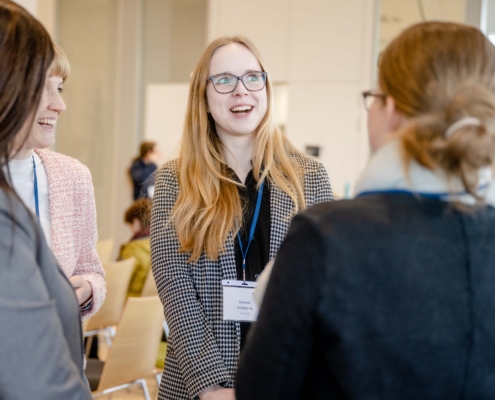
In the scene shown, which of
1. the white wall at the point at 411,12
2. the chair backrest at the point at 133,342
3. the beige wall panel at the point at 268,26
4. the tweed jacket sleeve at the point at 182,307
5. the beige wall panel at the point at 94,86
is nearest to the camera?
the tweed jacket sleeve at the point at 182,307

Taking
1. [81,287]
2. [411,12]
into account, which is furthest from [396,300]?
[411,12]

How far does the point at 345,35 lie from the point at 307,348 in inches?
267

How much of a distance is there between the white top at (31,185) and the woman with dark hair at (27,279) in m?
0.56

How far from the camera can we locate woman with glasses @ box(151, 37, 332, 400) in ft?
5.96

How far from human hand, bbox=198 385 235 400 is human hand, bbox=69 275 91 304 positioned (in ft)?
1.45

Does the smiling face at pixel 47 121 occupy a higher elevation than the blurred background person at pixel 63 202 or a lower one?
higher

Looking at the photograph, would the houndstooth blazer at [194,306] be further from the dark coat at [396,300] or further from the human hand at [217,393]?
the dark coat at [396,300]

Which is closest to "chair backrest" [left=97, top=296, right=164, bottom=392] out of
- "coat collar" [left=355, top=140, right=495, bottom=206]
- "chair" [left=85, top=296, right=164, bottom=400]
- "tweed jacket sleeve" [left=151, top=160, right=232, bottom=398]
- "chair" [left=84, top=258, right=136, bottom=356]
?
"chair" [left=85, top=296, right=164, bottom=400]

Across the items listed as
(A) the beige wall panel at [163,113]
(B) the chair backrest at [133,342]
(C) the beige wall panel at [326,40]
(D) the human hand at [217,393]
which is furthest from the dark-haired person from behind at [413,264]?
(A) the beige wall panel at [163,113]

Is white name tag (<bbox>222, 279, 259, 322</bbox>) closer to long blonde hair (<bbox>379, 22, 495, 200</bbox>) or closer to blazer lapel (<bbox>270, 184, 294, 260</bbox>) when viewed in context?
blazer lapel (<bbox>270, 184, 294, 260</bbox>)

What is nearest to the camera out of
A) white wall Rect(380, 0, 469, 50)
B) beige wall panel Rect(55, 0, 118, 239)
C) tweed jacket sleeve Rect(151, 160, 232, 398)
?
tweed jacket sleeve Rect(151, 160, 232, 398)

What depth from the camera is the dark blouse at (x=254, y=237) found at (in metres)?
1.89

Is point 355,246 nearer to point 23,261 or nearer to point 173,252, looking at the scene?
point 23,261

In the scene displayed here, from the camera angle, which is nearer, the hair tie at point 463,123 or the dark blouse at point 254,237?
the hair tie at point 463,123
